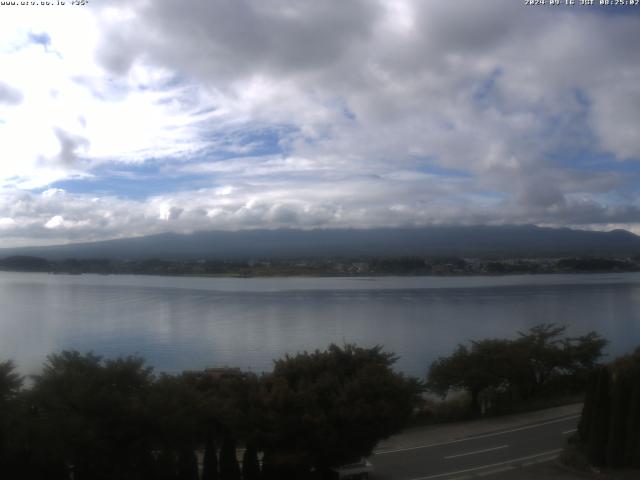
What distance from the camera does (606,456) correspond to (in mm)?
8305

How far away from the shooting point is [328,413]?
869 centimetres

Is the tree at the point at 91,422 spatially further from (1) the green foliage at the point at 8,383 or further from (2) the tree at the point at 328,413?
(2) the tree at the point at 328,413

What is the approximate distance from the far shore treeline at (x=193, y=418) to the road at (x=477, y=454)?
953 mm

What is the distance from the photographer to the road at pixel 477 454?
9305 mm

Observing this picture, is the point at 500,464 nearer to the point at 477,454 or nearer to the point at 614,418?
the point at 477,454

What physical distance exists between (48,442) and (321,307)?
32.9 m

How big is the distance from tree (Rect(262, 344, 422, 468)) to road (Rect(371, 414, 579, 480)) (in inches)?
37.8

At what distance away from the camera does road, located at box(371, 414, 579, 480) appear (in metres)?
9.30

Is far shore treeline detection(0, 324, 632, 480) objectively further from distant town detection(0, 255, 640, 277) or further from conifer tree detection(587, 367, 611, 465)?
distant town detection(0, 255, 640, 277)

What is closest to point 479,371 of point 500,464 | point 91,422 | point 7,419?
point 500,464

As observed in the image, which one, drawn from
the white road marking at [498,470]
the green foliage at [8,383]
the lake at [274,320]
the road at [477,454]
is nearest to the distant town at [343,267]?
the lake at [274,320]

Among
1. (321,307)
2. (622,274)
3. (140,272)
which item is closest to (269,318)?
(321,307)

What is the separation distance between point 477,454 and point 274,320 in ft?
78.3

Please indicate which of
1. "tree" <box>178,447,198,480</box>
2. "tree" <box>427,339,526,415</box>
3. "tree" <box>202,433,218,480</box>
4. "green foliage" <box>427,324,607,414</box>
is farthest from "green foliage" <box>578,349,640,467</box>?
"tree" <box>427,339,526,415</box>
